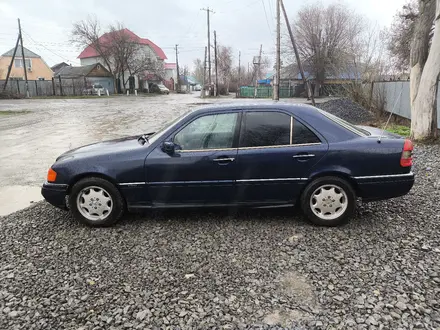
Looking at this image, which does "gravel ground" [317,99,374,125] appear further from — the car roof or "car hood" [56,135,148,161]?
"car hood" [56,135,148,161]

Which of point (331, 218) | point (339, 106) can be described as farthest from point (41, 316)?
point (339, 106)

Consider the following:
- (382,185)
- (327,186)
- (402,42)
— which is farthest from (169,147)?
(402,42)

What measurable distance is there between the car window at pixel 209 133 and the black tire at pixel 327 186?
3.58 feet

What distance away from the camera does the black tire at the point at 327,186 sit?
408cm

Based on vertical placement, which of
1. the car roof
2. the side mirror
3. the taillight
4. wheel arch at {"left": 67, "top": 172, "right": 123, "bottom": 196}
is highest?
the car roof

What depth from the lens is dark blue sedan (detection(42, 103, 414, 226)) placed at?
4082mm

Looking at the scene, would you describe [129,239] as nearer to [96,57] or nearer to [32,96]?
[32,96]

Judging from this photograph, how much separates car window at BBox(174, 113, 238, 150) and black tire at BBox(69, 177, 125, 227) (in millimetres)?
965

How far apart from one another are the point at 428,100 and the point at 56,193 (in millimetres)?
9009

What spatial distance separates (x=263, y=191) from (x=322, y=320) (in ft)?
5.89

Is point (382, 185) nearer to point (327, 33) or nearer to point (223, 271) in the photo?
point (223, 271)

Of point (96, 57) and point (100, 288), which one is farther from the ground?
point (96, 57)

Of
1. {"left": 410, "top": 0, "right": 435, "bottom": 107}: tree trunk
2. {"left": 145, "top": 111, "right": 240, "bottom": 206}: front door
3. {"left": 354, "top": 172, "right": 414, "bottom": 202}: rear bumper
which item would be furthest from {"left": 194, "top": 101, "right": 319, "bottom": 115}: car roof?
{"left": 410, "top": 0, "right": 435, "bottom": 107}: tree trunk

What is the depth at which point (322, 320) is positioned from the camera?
2.61 metres
